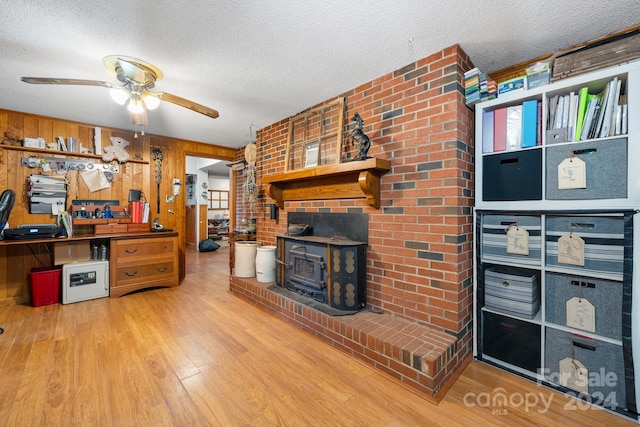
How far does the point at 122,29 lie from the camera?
5.49 feet

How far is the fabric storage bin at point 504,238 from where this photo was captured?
173 cm

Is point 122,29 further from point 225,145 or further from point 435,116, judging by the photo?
point 225,145

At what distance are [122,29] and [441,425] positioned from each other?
2.93 meters

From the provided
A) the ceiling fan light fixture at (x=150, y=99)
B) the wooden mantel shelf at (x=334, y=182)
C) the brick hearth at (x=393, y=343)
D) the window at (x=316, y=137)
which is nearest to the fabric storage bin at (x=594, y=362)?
the brick hearth at (x=393, y=343)

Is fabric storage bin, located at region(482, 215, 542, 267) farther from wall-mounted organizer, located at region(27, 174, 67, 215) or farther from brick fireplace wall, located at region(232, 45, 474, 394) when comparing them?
wall-mounted organizer, located at region(27, 174, 67, 215)

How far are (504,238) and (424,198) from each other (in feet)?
1.94

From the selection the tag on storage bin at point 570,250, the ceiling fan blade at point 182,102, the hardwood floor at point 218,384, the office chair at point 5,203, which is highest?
the ceiling fan blade at point 182,102

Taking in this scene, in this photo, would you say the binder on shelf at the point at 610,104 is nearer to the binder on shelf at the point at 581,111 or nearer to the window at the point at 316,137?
the binder on shelf at the point at 581,111

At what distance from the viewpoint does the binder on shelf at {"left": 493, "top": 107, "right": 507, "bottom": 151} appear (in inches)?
73.0

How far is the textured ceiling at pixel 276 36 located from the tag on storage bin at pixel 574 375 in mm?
2035

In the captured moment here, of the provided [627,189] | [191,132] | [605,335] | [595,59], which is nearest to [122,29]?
[191,132]

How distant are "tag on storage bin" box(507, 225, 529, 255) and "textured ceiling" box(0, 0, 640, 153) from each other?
4.15ft

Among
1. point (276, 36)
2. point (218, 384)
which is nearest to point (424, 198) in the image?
point (276, 36)

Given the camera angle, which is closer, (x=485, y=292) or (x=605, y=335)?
(x=605, y=335)
